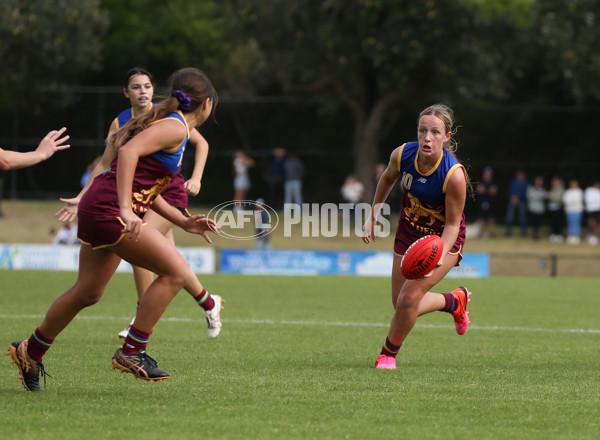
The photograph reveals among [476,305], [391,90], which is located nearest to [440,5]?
[391,90]

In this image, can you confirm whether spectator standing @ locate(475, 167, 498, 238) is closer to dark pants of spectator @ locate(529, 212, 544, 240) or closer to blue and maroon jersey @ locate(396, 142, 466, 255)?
dark pants of spectator @ locate(529, 212, 544, 240)

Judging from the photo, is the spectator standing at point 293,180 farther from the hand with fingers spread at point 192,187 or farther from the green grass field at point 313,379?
the hand with fingers spread at point 192,187

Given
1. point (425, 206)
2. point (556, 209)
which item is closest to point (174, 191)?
point (425, 206)

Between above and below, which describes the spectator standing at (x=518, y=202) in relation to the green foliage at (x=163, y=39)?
below

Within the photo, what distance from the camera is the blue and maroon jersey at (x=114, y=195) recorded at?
17.2 feet

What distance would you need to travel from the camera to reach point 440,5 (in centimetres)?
2561

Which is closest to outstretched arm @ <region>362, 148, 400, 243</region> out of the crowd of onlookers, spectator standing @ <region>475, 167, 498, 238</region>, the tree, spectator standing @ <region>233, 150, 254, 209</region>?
the crowd of onlookers

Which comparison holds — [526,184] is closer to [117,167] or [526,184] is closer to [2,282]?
[2,282]

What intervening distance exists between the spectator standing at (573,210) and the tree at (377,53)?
173 inches

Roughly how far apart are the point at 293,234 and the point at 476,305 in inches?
487

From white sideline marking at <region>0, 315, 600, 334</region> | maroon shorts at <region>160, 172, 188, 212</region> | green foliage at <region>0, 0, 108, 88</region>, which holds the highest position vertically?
green foliage at <region>0, 0, 108, 88</region>

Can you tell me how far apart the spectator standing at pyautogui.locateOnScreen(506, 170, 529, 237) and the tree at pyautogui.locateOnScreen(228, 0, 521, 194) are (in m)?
3.33

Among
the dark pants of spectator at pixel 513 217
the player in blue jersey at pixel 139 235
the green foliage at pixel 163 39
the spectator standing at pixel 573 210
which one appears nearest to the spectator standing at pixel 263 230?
the dark pants of spectator at pixel 513 217

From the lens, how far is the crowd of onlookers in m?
24.5
